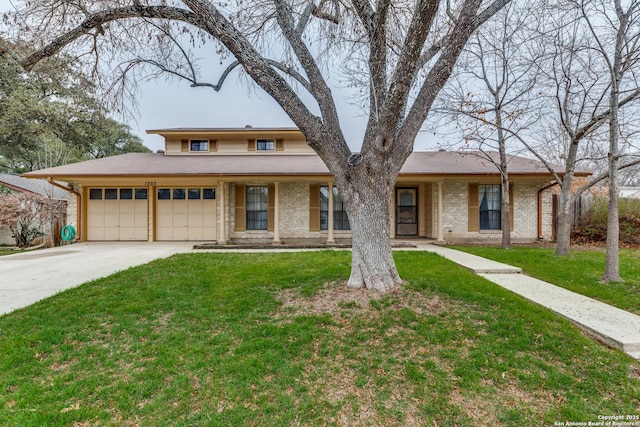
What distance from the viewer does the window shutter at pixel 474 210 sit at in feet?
38.3

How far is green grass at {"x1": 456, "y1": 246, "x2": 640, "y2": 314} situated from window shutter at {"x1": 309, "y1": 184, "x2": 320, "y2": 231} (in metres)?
5.42

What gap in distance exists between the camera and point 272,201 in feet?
40.0

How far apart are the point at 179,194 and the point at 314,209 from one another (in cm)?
567

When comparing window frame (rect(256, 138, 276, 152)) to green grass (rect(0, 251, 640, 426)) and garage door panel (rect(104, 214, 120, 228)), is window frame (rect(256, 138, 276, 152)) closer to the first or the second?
garage door panel (rect(104, 214, 120, 228))

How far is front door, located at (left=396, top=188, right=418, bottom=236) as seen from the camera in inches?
506

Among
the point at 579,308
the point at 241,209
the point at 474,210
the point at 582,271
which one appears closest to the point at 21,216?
the point at 241,209

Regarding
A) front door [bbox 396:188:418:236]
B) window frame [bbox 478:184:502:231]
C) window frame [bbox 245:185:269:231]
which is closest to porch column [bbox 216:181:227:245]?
window frame [bbox 245:185:269:231]

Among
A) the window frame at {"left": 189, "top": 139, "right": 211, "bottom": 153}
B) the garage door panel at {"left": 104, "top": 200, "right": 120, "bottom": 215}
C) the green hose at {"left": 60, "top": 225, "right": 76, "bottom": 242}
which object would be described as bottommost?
the green hose at {"left": 60, "top": 225, "right": 76, "bottom": 242}

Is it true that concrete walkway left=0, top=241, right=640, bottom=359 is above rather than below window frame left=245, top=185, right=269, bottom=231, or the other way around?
below

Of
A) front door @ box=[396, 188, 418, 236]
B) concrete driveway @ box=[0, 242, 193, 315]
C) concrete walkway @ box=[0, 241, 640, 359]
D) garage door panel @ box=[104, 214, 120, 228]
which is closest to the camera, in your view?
concrete walkway @ box=[0, 241, 640, 359]

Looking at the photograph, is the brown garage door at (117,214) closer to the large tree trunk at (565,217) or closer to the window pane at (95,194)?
the window pane at (95,194)

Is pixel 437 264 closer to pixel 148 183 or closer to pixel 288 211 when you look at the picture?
pixel 288 211

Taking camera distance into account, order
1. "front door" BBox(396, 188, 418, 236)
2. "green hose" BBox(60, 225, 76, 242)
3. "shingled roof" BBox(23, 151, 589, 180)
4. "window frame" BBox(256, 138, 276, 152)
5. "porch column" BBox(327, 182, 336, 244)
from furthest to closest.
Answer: "window frame" BBox(256, 138, 276, 152) < "front door" BBox(396, 188, 418, 236) < "green hose" BBox(60, 225, 76, 242) < "porch column" BBox(327, 182, 336, 244) < "shingled roof" BBox(23, 151, 589, 180)

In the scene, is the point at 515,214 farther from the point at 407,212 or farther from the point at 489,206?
the point at 407,212
